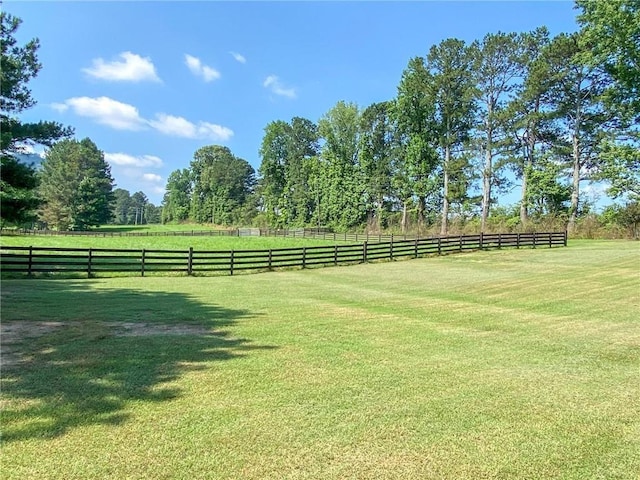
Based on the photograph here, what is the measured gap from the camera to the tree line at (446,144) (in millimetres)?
29531

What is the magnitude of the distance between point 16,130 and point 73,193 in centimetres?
6331

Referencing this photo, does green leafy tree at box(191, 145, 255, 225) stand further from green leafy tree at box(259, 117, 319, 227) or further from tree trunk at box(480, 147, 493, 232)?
tree trunk at box(480, 147, 493, 232)

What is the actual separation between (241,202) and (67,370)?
8884cm

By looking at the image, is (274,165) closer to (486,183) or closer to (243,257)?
(486,183)

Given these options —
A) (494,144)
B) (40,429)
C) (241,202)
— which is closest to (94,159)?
(241,202)

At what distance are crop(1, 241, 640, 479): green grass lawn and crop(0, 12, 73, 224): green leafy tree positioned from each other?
221 inches

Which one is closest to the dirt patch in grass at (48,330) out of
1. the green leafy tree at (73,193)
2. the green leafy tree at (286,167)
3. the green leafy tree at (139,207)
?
the green leafy tree at (286,167)

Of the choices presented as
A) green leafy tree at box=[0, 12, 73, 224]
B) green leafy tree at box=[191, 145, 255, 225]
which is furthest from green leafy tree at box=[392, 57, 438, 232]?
green leafy tree at box=[191, 145, 255, 225]

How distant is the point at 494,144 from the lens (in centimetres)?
3934

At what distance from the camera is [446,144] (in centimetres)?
4406

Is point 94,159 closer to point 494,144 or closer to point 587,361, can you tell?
point 494,144

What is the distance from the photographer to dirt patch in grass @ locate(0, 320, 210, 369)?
20.2 ft

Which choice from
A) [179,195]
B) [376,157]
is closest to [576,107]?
[376,157]

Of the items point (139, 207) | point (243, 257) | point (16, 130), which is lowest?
point (243, 257)
